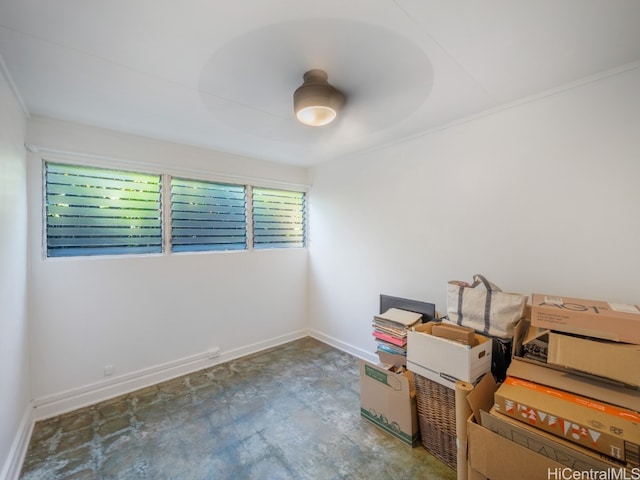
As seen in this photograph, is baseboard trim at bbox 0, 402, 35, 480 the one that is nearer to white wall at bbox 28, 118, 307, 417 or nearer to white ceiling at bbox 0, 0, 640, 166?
white wall at bbox 28, 118, 307, 417

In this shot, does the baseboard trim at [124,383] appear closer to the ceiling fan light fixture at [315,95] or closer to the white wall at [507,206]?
the white wall at [507,206]

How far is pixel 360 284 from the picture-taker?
338cm

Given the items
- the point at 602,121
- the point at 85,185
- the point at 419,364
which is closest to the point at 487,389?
the point at 419,364

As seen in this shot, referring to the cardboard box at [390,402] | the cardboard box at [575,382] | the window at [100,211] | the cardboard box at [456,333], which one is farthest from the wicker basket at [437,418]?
the window at [100,211]

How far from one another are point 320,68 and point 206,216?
7.19ft

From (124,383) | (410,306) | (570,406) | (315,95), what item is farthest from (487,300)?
(124,383)

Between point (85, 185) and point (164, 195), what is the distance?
63 cm

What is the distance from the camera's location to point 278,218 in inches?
155

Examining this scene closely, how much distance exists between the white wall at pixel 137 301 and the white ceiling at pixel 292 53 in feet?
1.37

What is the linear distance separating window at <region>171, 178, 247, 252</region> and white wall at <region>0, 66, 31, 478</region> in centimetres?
114

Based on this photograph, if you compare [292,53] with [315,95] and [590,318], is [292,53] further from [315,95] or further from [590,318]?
[590,318]

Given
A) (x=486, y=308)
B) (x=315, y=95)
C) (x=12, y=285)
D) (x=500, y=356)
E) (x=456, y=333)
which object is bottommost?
(x=500, y=356)

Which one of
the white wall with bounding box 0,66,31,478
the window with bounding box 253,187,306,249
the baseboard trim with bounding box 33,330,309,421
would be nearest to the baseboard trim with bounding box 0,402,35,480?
the white wall with bounding box 0,66,31,478

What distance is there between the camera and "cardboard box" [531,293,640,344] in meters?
1.37
